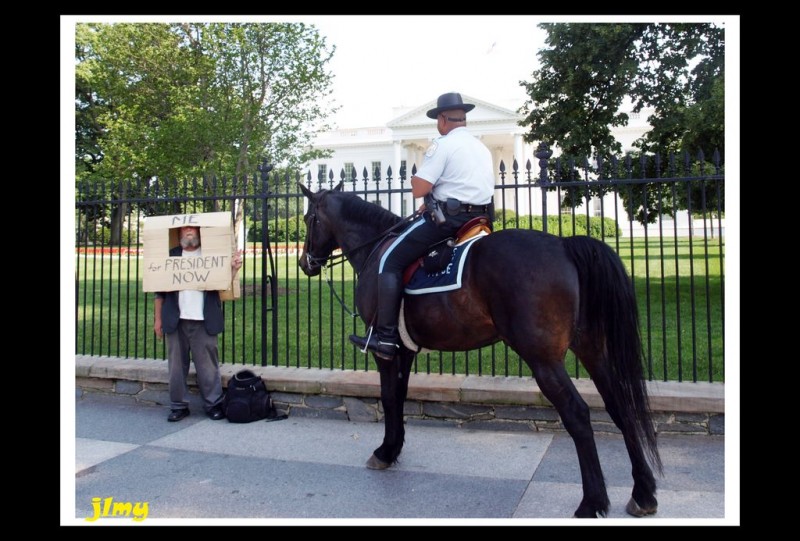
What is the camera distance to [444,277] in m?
4.46

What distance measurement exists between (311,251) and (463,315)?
6.50 feet

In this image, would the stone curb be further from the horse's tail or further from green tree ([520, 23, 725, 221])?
green tree ([520, 23, 725, 221])

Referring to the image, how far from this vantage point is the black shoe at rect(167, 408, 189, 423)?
6.33 m

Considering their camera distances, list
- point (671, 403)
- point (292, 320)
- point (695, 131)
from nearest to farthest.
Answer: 1. point (671, 403)
2. point (292, 320)
3. point (695, 131)

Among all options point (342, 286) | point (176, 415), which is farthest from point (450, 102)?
point (176, 415)

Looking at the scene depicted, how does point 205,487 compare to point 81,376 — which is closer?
point 205,487

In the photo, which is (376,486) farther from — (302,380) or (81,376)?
(81,376)

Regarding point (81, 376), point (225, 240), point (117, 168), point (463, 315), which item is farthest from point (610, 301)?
point (117, 168)

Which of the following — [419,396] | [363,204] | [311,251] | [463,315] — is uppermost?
[363,204]

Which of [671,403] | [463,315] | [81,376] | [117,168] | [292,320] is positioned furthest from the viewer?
[117,168]

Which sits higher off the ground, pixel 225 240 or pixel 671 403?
pixel 225 240

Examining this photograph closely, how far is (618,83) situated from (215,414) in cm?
1390

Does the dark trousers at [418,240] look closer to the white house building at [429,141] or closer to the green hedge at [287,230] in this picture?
the green hedge at [287,230]

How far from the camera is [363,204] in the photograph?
5527 mm
